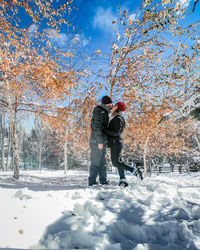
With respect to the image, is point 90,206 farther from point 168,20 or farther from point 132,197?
point 168,20

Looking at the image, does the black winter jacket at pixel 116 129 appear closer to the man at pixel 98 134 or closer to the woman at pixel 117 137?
the woman at pixel 117 137

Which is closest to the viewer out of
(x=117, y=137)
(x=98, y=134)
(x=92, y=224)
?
(x=92, y=224)

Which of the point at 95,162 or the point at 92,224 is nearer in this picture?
the point at 92,224

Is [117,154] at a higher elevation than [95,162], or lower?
higher

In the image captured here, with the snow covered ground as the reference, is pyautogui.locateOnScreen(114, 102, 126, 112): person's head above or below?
above

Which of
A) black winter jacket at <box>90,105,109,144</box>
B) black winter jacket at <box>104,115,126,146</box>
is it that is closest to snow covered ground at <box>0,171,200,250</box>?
black winter jacket at <box>90,105,109,144</box>

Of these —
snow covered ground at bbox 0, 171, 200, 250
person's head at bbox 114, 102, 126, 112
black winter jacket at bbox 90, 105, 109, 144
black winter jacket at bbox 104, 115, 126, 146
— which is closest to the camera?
snow covered ground at bbox 0, 171, 200, 250

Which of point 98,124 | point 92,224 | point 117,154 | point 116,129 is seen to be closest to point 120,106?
point 116,129

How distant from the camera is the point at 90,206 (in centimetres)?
193

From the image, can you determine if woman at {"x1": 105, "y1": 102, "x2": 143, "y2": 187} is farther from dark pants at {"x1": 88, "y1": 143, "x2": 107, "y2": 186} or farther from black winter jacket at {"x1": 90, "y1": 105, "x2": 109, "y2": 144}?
dark pants at {"x1": 88, "y1": 143, "x2": 107, "y2": 186}

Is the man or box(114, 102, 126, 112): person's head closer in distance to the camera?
the man

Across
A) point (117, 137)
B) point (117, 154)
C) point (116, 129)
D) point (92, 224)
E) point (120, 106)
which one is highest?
point (120, 106)

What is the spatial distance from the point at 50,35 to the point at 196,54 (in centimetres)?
483

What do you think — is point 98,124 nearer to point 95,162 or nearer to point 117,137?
point 117,137
